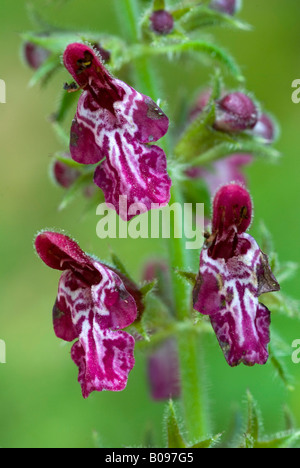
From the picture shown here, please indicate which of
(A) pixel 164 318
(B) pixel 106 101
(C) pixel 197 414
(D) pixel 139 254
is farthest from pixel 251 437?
(D) pixel 139 254

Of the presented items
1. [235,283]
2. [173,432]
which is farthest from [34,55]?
[173,432]

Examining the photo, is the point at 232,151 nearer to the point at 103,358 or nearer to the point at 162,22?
the point at 162,22

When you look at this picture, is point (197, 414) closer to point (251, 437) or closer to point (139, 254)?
point (251, 437)

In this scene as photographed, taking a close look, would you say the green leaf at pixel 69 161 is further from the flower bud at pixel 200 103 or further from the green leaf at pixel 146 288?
the flower bud at pixel 200 103

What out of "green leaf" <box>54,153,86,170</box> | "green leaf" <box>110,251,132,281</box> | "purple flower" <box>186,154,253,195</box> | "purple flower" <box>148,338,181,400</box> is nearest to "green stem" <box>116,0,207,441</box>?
"green leaf" <box>110,251,132,281</box>

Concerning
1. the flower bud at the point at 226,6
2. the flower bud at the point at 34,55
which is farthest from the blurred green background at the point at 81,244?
the flower bud at the point at 226,6
